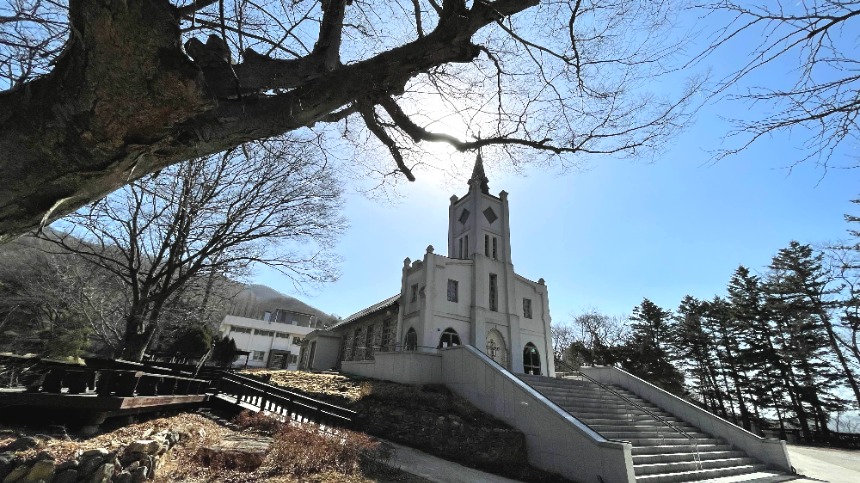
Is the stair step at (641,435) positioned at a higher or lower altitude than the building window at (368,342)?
lower

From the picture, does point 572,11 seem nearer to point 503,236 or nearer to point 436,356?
point 436,356

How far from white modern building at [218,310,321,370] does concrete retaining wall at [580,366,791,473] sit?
35998mm

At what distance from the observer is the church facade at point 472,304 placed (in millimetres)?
20141

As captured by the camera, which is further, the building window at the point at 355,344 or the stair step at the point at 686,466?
the building window at the point at 355,344

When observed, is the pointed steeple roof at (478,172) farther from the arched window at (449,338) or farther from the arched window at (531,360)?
the arched window at (531,360)

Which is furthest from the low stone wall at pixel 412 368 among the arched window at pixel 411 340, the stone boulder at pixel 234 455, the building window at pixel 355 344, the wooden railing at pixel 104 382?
the building window at pixel 355 344

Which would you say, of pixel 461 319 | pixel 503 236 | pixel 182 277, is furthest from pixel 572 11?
pixel 503 236

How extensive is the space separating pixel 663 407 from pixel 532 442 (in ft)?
26.8

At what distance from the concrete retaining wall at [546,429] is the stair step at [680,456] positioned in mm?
1592

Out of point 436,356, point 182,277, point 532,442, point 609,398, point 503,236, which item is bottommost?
point 532,442

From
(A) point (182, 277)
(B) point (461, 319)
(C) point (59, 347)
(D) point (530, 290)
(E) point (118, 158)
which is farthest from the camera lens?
(D) point (530, 290)

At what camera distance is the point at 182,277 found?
36.0ft

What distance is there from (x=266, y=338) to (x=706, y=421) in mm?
46787

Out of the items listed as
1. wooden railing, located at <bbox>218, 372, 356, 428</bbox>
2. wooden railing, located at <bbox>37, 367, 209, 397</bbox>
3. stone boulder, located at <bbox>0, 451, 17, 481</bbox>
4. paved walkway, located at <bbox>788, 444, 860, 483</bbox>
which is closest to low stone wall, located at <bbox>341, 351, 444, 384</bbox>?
wooden railing, located at <bbox>218, 372, 356, 428</bbox>
